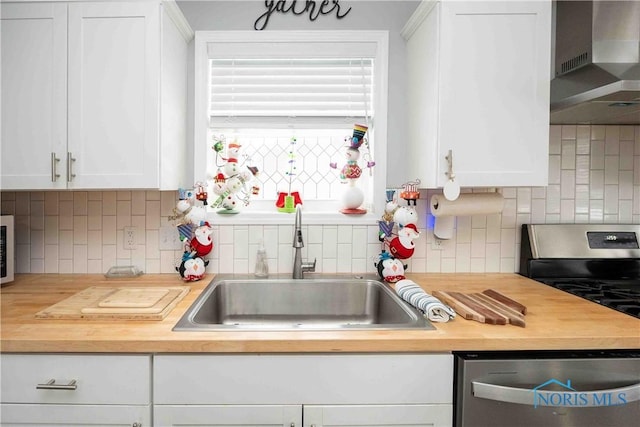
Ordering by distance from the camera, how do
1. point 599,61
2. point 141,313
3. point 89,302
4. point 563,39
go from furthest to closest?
1. point 563,39
2. point 599,61
3. point 89,302
4. point 141,313

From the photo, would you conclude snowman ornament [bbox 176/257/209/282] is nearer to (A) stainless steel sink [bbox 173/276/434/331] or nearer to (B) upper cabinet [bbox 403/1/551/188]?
(A) stainless steel sink [bbox 173/276/434/331]

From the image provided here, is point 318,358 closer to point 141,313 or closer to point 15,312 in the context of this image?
point 141,313

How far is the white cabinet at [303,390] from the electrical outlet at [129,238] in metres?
0.93

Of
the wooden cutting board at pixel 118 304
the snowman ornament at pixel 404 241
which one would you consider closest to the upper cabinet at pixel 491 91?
the snowman ornament at pixel 404 241

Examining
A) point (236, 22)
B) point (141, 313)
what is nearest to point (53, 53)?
point (236, 22)

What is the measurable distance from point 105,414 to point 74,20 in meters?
1.47

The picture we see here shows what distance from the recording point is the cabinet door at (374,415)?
1127mm

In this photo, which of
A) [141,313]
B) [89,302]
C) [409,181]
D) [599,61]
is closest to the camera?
[141,313]

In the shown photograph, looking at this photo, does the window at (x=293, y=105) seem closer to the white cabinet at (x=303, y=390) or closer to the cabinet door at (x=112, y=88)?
the cabinet door at (x=112, y=88)

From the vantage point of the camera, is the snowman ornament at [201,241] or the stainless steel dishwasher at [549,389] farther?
the snowman ornament at [201,241]

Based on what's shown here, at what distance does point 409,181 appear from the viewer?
6.00 feet

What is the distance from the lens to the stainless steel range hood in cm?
140

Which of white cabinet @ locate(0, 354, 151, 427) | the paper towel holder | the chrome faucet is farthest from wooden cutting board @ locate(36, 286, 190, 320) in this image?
the paper towel holder

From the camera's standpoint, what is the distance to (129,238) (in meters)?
1.88
